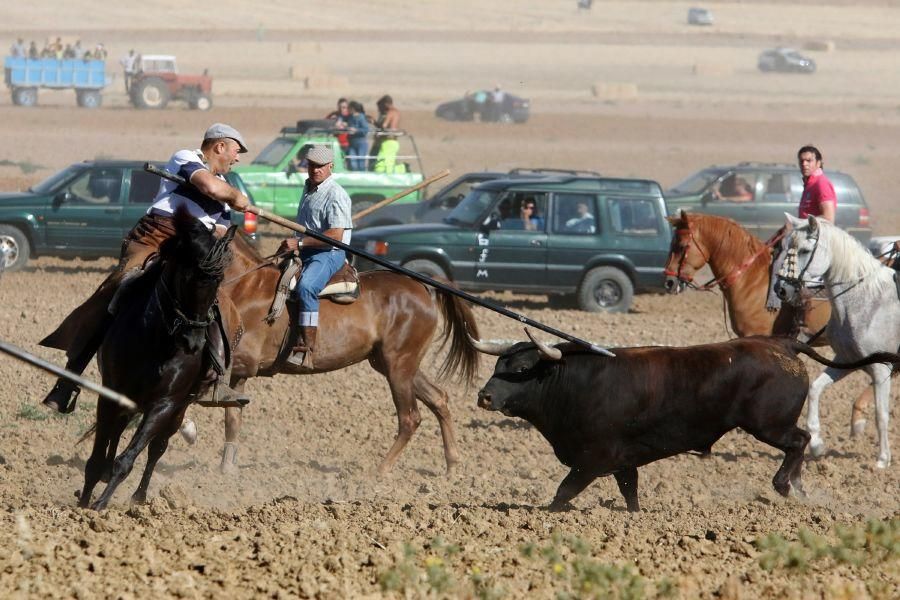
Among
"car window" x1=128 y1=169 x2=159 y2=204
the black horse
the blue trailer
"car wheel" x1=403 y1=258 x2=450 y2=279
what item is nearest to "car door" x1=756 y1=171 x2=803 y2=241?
"car wheel" x1=403 y1=258 x2=450 y2=279

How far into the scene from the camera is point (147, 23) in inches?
3386

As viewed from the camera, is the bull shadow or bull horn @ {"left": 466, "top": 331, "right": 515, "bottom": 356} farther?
the bull shadow

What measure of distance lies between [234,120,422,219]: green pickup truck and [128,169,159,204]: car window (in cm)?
340

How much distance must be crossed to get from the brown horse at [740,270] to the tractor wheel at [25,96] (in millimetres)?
41365

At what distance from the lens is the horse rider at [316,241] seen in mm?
10180

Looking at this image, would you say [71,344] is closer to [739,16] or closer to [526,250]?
[526,250]

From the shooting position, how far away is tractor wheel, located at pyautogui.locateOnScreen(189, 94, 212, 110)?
164 feet

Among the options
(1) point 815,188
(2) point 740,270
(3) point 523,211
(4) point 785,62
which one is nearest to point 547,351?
(2) point 740,270

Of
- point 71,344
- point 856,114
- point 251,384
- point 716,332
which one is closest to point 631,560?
point 71,344

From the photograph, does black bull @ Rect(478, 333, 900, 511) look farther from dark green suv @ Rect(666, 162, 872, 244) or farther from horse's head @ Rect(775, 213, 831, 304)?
dark green suv @ Rect(666, 162, 872, 244)

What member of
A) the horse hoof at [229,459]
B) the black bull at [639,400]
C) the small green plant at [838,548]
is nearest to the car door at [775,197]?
the horse hoof at [229,459]

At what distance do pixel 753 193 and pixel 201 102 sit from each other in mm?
28764

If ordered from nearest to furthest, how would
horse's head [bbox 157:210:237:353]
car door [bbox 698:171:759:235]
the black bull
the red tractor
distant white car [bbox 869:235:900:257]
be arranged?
1. horse's head [bbox 157:210:237:353]
2. the black bull
3. distant white car [bbox 869:235:900:257]
4. car door [bbox 698:171:759:235]
5. the red tractor

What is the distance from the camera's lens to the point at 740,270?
41.0ft
